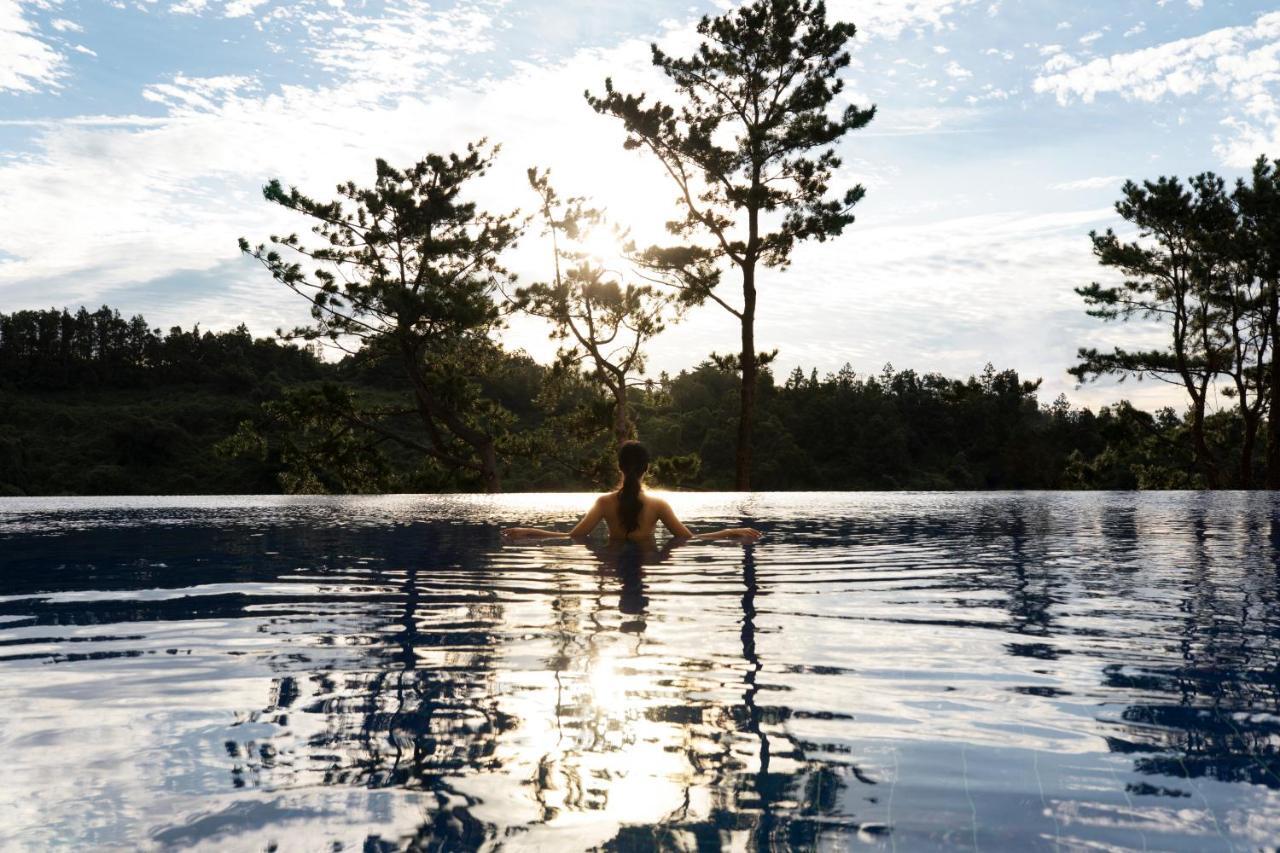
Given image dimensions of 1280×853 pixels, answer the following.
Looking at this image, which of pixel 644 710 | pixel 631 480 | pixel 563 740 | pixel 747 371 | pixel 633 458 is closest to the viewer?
pixel 563 740

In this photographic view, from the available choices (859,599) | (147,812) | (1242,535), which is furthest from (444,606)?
(1242,535)

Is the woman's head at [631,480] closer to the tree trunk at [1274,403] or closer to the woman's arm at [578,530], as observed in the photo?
the woman's arm at [578,530]

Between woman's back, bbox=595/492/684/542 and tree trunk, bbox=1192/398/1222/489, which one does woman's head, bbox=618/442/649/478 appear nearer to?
woman's back, bbox=595/492/684/542

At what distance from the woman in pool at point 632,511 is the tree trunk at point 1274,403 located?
104ft

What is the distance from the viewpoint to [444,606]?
7.05 m

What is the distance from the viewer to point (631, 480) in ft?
35.1

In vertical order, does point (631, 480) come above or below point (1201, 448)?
below

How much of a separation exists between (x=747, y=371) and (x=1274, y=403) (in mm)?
19917

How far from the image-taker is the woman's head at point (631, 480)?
33.7 ft

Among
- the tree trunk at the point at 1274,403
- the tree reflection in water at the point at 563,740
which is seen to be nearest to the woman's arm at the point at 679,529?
the tree reflection in water at the point at 563,740

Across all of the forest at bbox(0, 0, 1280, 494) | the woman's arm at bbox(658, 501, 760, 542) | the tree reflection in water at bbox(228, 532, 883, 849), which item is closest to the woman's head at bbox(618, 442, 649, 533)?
the woman's arm at bbox(658, 501, 760, 542)

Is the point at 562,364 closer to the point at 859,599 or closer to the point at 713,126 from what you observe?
the point at 713,126

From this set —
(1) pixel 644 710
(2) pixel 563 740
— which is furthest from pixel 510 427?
(2) pixel 563 740

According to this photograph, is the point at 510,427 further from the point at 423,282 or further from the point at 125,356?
the point at 125,356
